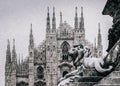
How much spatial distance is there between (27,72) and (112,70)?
74.8 metres

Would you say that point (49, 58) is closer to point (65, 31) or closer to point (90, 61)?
point (65, 31)

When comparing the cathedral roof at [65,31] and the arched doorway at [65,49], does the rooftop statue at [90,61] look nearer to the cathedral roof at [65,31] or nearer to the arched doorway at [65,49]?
the arched doorway at [65,49]

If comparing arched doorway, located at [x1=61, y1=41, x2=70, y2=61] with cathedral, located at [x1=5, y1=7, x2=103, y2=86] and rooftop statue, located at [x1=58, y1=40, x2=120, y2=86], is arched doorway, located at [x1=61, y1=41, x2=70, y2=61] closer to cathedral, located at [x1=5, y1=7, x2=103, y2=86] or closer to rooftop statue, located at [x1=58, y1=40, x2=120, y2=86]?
cathedral, located at [x1=5, y1=7, x2=103, y2=86]

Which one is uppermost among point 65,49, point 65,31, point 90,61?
point 65,31

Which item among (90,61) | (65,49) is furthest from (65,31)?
(90,61)

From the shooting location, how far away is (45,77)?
287 ft

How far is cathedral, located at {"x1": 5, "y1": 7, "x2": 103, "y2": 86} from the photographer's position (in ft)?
286

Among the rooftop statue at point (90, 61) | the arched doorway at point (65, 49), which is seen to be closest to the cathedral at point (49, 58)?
the arched doorway at point (65, 49)

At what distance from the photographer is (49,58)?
289 feet

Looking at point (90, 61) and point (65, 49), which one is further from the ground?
point (65, 49)

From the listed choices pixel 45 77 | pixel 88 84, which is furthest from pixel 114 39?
pixel 45 77

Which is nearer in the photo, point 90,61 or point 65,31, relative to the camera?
point 90,61

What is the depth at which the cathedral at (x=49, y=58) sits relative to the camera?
87125 mm

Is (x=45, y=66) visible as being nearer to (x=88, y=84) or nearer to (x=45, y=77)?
(x=45, y=77)
